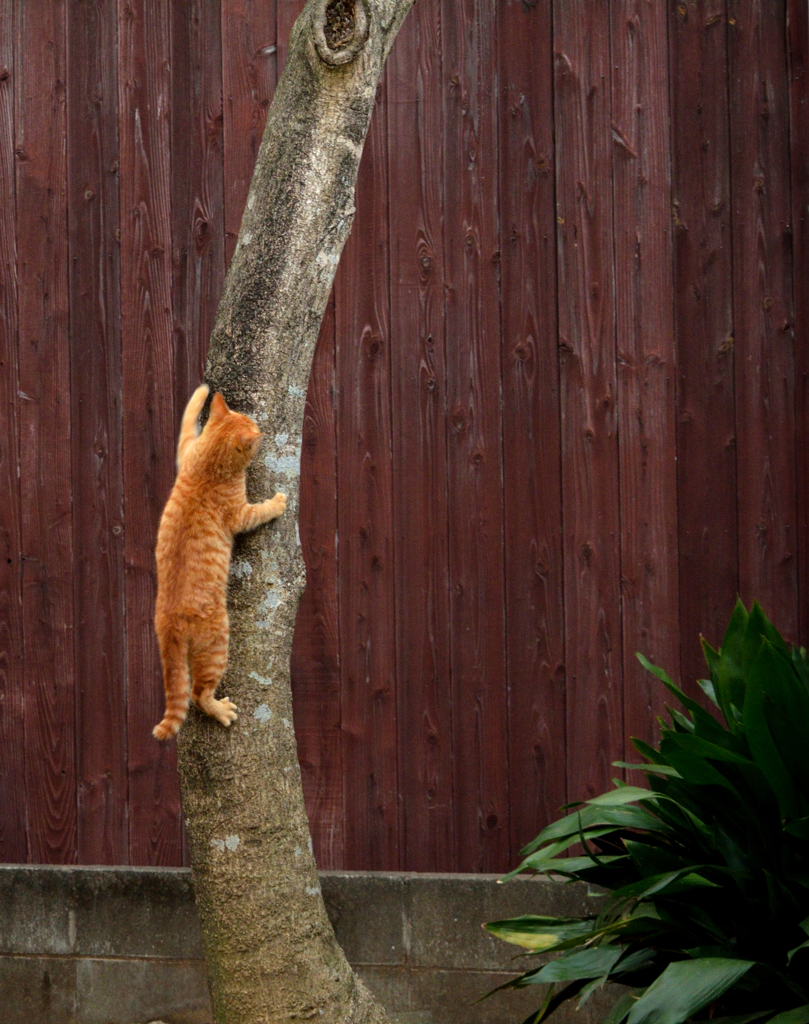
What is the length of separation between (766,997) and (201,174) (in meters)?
3.09

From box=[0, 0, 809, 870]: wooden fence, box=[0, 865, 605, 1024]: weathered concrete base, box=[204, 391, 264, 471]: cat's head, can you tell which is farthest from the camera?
box=[0, 0, 809, 870]: wooden fence

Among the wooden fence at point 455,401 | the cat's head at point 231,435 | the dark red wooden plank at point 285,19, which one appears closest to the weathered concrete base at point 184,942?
the wooden fence at point 455,401

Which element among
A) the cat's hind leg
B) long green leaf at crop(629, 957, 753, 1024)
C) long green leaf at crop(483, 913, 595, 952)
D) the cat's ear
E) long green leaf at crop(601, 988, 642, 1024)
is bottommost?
long green leaf at crop(601, 988, 642, 1024)

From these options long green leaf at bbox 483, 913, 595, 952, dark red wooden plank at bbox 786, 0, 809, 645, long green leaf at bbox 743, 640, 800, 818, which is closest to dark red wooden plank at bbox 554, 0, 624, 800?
dark red wooden plank at bbox 786, 0, 809, 645

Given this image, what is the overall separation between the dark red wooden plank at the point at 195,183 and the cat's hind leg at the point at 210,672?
1.71 metres

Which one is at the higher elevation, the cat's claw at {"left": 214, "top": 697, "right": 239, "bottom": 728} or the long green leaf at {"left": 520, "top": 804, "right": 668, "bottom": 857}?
the cat's claw at {"left": 214, "top": 697, "right": 239, "bottom": 728}

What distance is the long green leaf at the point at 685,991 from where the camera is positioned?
1730 mm

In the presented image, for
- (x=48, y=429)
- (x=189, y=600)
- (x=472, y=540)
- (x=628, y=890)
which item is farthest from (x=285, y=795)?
(x=48, y=429)

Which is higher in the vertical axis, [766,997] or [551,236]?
[551,236]

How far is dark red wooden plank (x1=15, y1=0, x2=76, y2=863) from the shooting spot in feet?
11.7

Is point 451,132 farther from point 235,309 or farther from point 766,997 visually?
point 766,997

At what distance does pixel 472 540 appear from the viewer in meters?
3.47

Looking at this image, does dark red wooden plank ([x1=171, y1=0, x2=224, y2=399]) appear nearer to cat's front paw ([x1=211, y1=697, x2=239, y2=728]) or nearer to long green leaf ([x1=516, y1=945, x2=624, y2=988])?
cat's front paw ([x1=211, y1=697, x2=239, y2=728])

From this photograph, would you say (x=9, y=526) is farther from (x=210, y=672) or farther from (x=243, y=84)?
(x=210, y=672)
